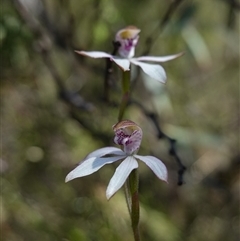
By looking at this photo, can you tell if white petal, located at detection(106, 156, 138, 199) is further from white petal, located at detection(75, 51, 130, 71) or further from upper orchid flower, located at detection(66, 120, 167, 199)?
white petal, located at detection(75, 51, 130, 71)

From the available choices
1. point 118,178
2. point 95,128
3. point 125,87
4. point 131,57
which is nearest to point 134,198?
point 118,178

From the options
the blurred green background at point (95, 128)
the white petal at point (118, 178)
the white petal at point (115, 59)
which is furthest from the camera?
the blurred green background at point (95, 128)

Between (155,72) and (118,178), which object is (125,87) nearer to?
(155,72)

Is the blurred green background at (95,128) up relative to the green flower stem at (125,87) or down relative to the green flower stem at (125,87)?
up

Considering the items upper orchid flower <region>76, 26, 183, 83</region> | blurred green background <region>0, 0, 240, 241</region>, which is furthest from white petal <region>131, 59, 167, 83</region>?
blurred green background <region>0, 0, 240, 241</region>

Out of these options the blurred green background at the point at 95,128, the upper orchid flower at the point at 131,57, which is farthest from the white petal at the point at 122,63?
the blurred green background at the point at 95,128

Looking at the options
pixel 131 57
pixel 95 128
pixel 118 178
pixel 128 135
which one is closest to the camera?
pixel 118 178

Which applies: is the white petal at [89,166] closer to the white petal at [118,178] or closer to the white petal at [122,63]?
the white petal at [118,178]

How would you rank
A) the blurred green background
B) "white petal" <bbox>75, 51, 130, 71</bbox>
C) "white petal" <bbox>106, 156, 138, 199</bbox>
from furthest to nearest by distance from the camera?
the blurred green background, "white petal" <bbox>75, 51, 130, 71</bbox>, "white petal" <bbox>106, 156, 138, 199</bbox>

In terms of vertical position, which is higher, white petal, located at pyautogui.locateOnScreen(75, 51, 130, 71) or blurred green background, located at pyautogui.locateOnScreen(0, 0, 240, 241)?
blurred green background, located at pyautogui.locateOnScreen(0, 0, 240, 241)
